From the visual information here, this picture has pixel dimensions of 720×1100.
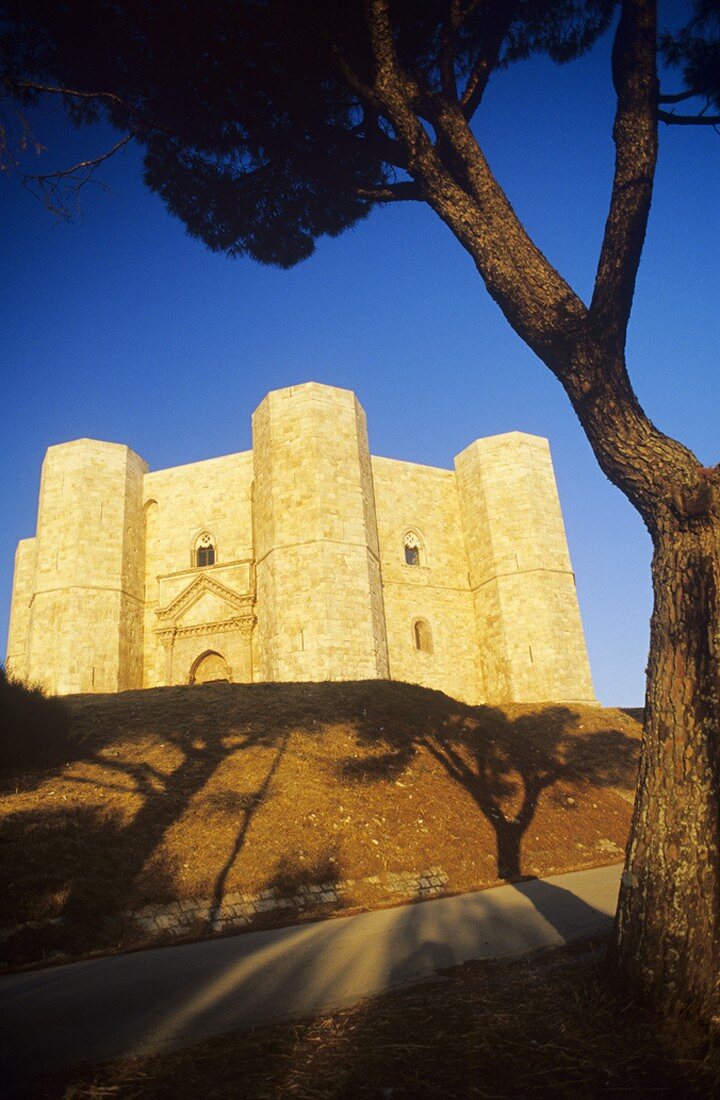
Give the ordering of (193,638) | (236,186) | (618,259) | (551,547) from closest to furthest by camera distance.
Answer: (618,259) < (236,186) < (193,638) < (551,547)

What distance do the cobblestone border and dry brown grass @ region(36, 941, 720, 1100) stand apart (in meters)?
3.45

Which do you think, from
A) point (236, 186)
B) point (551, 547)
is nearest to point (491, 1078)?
point (236, 186)

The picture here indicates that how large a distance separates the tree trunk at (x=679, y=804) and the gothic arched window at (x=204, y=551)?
2288cm

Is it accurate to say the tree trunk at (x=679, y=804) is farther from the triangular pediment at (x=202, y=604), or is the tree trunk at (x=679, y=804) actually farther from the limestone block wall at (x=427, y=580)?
the triangular pediment at (x=202, y=604)

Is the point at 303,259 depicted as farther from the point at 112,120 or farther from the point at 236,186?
the point at 112,120

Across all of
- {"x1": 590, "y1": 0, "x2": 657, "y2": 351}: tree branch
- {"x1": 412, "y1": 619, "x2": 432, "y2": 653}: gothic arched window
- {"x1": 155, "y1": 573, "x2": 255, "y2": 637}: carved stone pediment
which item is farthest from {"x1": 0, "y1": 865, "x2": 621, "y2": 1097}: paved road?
{"x1": 412, "y1": 619, "x2": 432, "y2": 653}: gothic arched window

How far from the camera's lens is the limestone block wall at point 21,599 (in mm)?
28920

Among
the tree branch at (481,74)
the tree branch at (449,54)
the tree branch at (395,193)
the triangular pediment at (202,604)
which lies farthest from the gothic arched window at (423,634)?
the tree branch at (449,54)

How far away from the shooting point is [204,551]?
85.5 feet

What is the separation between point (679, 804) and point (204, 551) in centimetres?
2361

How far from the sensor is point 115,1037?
134 inches

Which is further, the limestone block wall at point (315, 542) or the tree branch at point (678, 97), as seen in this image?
the limestone block wall at point (315, 542)

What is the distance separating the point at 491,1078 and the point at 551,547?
966 inches

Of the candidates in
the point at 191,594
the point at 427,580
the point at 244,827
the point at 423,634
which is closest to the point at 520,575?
the point at 427,580
